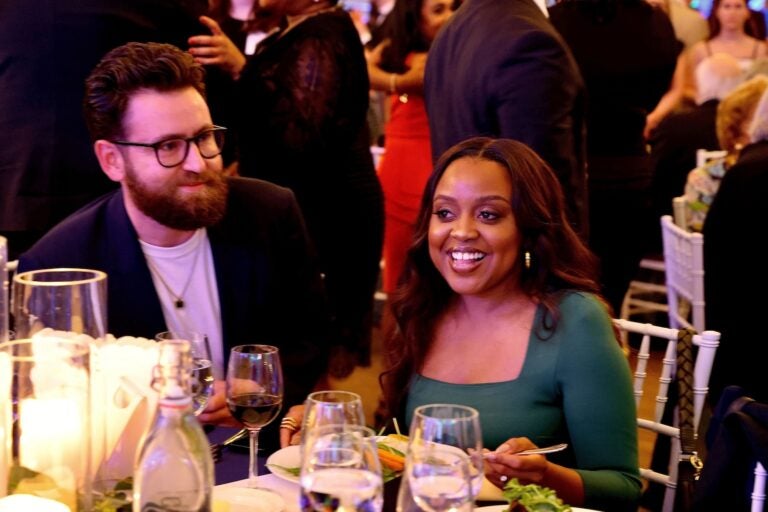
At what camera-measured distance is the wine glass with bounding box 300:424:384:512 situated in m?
1.27

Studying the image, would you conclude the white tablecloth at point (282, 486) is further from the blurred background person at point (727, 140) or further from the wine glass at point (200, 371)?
the blurred background person at point (727, 140)

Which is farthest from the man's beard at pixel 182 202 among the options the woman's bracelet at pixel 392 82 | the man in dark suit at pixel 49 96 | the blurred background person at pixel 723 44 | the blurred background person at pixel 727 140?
the blurred background person at pixel 723 44

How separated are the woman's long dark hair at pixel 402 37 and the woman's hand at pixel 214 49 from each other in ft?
3.52

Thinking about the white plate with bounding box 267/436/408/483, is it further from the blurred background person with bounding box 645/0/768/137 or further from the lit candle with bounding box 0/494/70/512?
the blurred background person with bounding box 645/0/768/137

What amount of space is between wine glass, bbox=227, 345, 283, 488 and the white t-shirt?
66cm

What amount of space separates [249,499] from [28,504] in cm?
34

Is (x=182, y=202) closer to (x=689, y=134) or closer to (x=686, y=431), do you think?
(x=686, y=431)

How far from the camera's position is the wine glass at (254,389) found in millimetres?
1717

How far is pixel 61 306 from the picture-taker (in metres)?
1.54

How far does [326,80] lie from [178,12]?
591mm

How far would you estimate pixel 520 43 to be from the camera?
2.83 metres

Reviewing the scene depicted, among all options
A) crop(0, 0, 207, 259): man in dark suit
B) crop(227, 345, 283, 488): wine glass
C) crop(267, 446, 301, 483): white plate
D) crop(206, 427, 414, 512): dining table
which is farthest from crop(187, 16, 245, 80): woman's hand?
crop(267, 446, 301, 483): white plate

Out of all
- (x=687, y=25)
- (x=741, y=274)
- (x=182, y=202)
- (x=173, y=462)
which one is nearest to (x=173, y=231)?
(x=182, y=202)

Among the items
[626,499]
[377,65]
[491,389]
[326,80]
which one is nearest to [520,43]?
[326,80]
